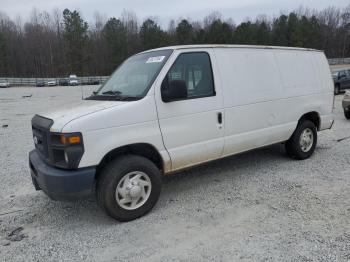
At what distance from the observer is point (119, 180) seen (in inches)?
146

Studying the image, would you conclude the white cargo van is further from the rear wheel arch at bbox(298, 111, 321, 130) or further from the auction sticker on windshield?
the rear wheel arch at bbox(298, 111, 321, 130)

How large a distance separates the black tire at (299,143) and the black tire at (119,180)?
3018mm

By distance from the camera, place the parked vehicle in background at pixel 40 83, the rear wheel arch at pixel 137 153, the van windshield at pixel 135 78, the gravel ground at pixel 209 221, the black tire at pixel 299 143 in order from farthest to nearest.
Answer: the parked vehicle in background at pixel 40 83 < the black tire at pixel 299 143 < the van windshield at pixel 135 78 < the rear wheel arch at pixel 137 153 < the gravel ground at pixel 209 221

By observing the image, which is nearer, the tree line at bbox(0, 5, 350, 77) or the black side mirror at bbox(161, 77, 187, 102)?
the black side mirror at bbox(161, 77, 187, 102)

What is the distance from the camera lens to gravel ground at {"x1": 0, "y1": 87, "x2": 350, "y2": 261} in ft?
10.6

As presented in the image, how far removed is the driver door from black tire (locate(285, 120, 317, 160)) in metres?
1.92

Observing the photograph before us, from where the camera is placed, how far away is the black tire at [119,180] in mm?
3664

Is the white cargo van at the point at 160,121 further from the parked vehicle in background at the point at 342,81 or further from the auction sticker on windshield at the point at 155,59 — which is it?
the parked vehicle in background at the point at 342,81

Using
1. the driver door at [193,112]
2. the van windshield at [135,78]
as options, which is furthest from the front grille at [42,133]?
the driver door at [193,112]

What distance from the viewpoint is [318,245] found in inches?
126

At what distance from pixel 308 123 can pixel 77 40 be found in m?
69.9

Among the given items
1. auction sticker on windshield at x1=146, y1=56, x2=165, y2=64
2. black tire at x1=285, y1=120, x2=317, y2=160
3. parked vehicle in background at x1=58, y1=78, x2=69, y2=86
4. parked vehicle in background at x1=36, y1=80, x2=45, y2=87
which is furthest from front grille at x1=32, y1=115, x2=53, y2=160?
parked vehicle in background at x1=36, y1=80, x2=45, y2=87

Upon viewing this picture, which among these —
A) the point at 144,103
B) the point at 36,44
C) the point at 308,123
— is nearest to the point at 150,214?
the point at 144,103

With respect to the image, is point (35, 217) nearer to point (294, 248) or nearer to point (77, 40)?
point (294, 248)
